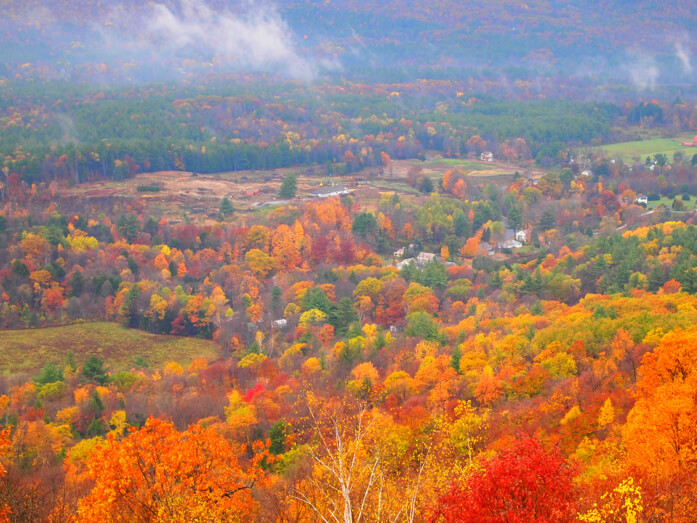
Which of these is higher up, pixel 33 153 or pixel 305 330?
pixel 33 153

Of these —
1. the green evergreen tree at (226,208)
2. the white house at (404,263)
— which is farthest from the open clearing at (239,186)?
the white house at (404,263)

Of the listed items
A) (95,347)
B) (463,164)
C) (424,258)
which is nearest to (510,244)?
(424,258)

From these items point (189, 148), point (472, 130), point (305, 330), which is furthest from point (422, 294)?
point (472, 130)

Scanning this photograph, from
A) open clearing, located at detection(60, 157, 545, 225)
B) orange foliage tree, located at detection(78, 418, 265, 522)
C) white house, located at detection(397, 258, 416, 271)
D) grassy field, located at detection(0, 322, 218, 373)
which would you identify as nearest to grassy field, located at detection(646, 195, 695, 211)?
open clearing, located at detection(60, 157, 545, 225)

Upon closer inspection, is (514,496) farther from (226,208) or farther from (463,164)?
(463,164)

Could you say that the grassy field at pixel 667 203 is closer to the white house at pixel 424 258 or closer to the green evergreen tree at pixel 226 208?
the white house at pixel 424 258

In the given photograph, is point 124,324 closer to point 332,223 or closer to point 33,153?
point 332,223
